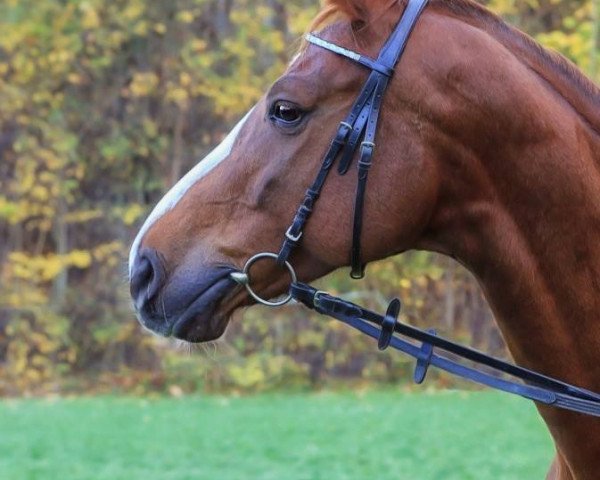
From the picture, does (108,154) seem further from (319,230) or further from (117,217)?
(319,230)

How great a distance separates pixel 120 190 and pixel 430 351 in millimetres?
13088

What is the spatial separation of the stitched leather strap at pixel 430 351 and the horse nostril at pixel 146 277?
37 cm

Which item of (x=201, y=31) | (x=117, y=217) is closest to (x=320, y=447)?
(x=117, y=217)

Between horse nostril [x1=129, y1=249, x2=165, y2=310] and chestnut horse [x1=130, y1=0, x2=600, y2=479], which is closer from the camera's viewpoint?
chestnut horse [x1=130, y1=0, x2=600, y2=479]

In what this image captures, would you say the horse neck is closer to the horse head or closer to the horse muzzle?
the horse head

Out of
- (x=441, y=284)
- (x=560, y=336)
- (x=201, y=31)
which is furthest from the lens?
(x=201, y=31)

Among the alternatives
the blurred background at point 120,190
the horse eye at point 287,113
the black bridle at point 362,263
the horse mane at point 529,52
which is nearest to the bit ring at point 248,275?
the black bridle at point 362,263

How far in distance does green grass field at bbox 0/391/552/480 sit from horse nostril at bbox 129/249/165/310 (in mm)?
4935

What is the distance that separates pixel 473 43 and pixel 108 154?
12899mm

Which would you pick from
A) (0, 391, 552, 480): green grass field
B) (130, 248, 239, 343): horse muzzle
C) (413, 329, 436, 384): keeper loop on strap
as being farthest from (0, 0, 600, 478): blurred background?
(130, 248, 239, 343): horse muzzle

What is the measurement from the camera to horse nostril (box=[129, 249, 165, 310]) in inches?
97.3

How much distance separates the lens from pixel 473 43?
7.79 ft

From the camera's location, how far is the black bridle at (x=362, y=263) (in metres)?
2.32

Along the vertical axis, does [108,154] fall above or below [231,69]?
below
